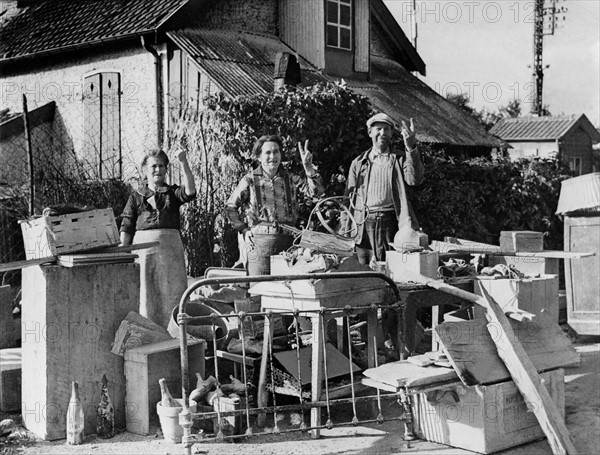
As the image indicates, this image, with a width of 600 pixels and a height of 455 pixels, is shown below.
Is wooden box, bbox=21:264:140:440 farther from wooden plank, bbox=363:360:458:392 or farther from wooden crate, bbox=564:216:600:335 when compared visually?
wooden crate, bbox=564:216:600:335

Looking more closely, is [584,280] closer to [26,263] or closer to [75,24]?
[26,263]

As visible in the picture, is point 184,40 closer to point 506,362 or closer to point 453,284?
point 453,284

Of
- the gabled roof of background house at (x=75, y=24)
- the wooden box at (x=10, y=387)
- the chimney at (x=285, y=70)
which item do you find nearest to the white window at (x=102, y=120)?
the gabled roof of background house at (x=75, y=24)

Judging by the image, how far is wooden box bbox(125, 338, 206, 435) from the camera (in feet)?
19.2

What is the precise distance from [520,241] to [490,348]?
3.33 m

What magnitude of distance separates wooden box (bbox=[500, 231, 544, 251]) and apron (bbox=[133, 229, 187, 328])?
3587 mm

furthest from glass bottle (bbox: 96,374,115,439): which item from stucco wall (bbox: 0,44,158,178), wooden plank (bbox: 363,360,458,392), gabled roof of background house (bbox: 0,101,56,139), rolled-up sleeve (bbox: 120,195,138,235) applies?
gabled roof of background house (bbox: 0,101,56,139)

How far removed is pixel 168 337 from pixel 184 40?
7.58m

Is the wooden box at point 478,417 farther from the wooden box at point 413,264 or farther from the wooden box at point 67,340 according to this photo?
the wooden box at point 67,340

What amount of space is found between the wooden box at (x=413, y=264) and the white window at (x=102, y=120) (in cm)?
825

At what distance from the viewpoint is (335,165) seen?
10.4 metres

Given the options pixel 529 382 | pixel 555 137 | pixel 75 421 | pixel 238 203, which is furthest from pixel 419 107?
pixel 555 137

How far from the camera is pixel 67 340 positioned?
5.79m

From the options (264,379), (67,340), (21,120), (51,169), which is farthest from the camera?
(21,120)
